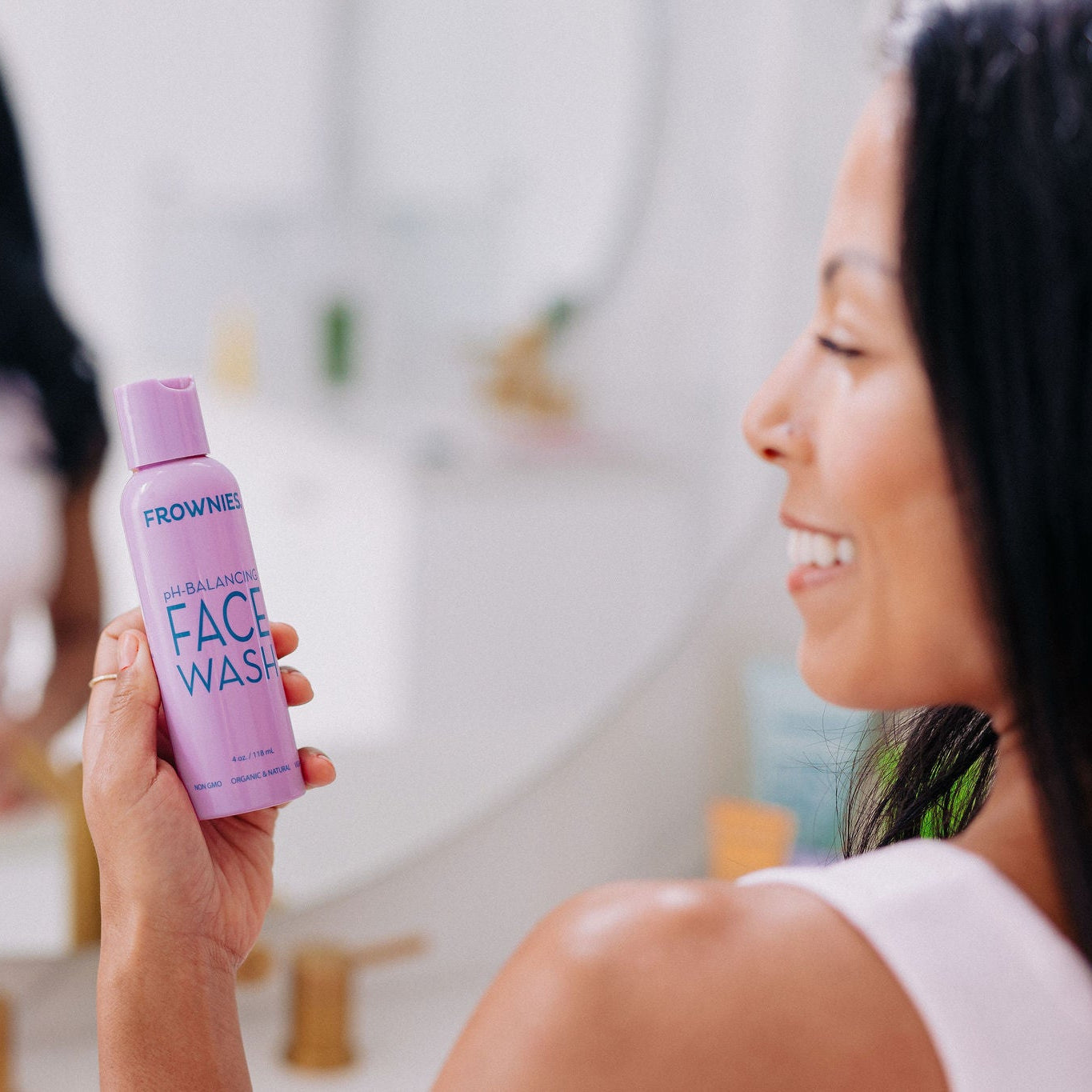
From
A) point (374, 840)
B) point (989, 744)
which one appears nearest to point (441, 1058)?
point (374, 840)

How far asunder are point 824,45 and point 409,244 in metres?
0.56

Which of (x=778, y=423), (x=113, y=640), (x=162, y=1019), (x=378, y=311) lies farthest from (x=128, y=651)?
(x=378, y=311)

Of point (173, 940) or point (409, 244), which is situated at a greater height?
point (409, 244)

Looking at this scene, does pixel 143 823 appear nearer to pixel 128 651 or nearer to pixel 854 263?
pixel 128 651

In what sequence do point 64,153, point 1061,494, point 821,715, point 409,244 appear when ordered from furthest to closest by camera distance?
point 821,715 < point 409,244 < point 64,153 < point 1061,494

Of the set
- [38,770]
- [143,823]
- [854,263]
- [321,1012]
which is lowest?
[321,1012]

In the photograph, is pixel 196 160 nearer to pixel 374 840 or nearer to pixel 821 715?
pixel 374 840

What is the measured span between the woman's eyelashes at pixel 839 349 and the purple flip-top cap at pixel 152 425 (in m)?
0.27

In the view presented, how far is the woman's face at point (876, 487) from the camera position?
430mm

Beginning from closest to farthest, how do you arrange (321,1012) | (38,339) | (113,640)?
(113,640) → (38,339) → (321,1012)

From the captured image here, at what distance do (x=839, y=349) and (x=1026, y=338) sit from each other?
3.1 inches

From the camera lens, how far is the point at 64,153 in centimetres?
85

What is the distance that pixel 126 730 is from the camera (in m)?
0.56

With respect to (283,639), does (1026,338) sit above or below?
above
